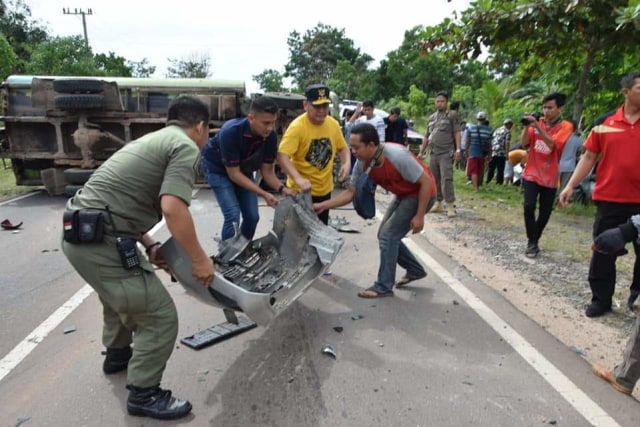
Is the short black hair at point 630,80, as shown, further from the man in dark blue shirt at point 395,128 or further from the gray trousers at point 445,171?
the man in dark blue shirt at point 395,128

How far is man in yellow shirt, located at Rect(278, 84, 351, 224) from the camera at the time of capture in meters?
4.41

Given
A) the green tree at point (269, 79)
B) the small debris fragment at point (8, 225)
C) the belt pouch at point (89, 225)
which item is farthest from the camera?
the green tree at point (269, 79)

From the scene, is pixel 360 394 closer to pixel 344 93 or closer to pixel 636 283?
pixel 636 283

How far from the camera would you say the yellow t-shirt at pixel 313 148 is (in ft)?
14.7

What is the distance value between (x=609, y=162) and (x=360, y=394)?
2775mm

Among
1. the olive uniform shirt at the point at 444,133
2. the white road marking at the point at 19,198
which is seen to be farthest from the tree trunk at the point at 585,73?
the white road marking at the point at 19,198

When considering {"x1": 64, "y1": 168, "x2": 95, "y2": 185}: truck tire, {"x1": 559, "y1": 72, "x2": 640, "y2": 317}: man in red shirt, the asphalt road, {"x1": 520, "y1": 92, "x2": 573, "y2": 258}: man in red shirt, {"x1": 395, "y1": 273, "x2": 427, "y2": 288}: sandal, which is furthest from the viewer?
{"x1": 64, "y1": 168, "x2": 95, "y2": 185}: truck tire

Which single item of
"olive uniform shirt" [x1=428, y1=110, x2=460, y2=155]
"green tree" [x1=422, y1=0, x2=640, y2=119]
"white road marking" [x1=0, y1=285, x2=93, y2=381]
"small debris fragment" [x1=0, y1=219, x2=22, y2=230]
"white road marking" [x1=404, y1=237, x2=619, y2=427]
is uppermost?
"green tree" [x1=422, y1=0, x2=640, y2=119]

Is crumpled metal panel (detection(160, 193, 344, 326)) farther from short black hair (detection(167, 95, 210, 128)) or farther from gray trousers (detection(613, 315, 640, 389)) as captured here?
gray trousers (detection(613, 315, 640, 389))

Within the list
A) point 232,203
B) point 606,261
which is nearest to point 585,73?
point 606,261

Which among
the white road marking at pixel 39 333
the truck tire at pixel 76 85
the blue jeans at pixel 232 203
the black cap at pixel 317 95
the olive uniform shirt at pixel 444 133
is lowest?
the white road marking at pixel 39 333

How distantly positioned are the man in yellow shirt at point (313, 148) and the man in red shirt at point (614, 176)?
2.23 meters

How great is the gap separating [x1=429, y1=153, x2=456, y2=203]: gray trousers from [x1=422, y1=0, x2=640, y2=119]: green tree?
157 centimetres

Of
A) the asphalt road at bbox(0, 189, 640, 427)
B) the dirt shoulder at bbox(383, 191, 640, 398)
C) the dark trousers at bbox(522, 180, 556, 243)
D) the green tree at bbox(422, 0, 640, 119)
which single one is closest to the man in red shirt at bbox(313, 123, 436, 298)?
the asphalt road at bbox(0, 189, 640, 427)
